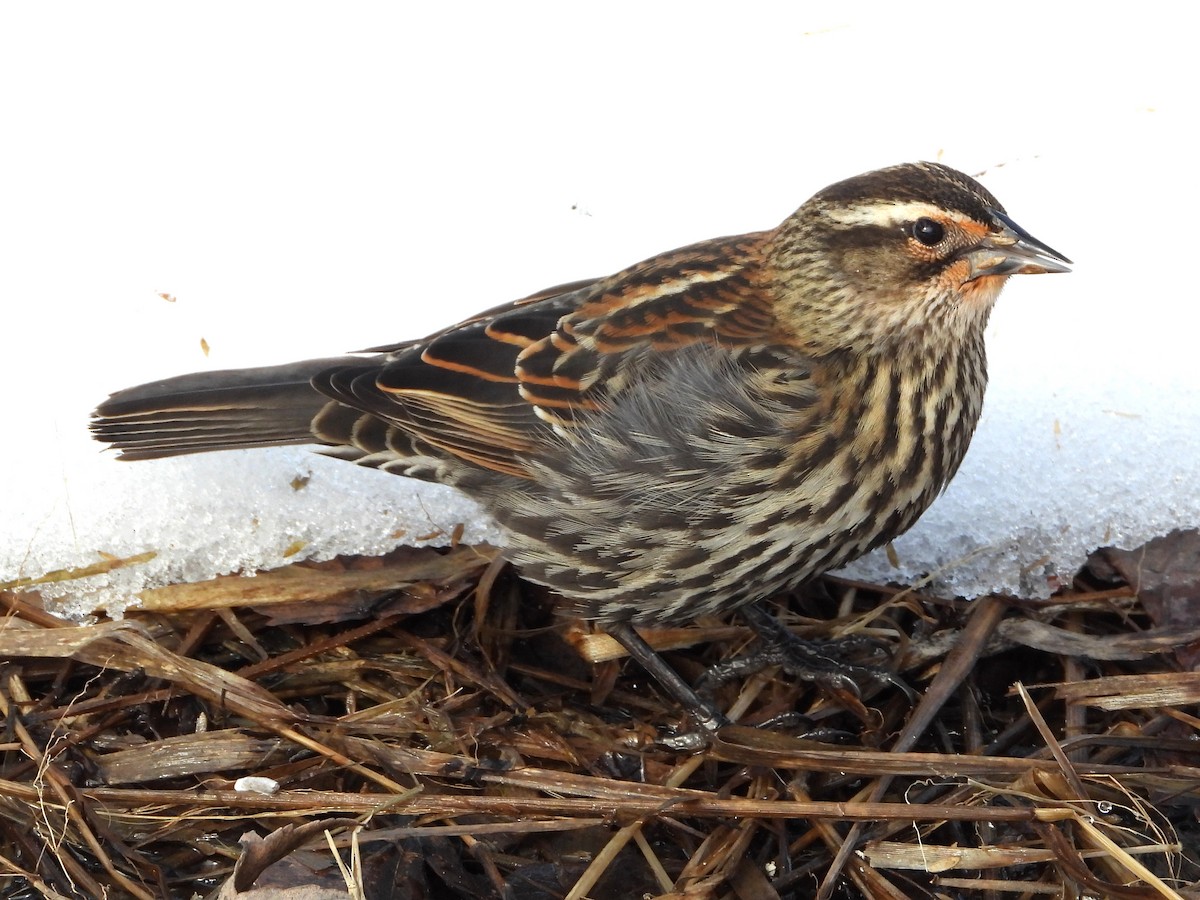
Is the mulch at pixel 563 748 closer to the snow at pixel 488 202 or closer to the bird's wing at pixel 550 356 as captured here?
the snow at pixel 488 202

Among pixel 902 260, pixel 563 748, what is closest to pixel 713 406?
pixel 902 260

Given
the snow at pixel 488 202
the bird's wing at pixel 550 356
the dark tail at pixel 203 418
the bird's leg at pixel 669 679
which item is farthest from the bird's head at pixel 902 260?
the dark tail at pixel 203 418

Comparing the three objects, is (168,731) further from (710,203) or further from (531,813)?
(710,203)

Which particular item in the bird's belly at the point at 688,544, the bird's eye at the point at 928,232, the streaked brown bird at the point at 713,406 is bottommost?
the bird's belly at the point at 688,544

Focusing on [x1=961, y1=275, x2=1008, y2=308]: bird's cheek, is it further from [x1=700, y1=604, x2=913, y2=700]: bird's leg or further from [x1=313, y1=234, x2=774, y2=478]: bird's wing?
[x1=700, y1=604, x2=913, y2=700]: bird's leg

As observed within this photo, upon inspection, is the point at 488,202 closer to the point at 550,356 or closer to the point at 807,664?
the point at 550,356

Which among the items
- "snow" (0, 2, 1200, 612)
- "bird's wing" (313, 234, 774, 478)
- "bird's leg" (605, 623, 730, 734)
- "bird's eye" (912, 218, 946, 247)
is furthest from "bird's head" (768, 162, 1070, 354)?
"bird's leg" (605, 623, 730, 734)
